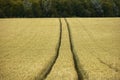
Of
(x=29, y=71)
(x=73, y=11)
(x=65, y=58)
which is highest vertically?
(x=29, y=71)

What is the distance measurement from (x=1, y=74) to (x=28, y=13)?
102 ft

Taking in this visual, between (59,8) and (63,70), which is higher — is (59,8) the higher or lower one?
the lower one

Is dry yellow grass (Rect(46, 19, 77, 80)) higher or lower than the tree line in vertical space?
higher

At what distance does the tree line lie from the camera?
35812mm

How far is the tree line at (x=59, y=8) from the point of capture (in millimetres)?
35812

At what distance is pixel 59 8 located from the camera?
39.4 m

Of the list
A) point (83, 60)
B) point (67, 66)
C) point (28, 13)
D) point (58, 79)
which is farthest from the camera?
point (28, 13)

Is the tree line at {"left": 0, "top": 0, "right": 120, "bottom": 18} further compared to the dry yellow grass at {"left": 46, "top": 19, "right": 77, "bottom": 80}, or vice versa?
the tree line at {"left": 0, "top": 0, "right": 120, "bottom": 18}

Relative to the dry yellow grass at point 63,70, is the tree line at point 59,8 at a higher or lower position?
lower

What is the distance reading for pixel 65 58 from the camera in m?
7.41

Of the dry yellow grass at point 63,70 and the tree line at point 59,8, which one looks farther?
the tree line at point 59,8

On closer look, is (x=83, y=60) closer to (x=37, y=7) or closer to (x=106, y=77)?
(x=106, y=77)

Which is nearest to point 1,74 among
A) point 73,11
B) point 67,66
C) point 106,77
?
point 67,66

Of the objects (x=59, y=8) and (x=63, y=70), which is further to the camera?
(x=59, y=8)
